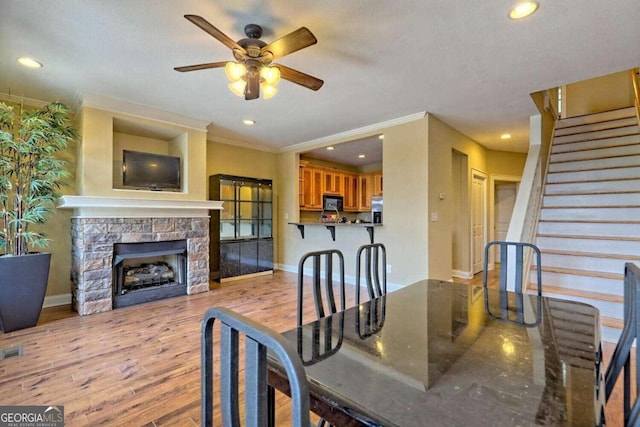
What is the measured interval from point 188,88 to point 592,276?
15.1ft

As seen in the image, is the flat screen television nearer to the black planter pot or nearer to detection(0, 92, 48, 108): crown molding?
detection(0, 92, 48, 108): crown molding

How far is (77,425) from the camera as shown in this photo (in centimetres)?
164

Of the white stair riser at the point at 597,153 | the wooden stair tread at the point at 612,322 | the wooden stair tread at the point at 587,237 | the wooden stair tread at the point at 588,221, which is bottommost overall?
the wooden stair tread at the point at 612,322

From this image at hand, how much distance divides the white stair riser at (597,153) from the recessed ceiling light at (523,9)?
11.0ft

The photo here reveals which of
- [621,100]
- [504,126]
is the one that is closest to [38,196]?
[504,126]

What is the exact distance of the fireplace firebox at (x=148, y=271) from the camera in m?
3.71

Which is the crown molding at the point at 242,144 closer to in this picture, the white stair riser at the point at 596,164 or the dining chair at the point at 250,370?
the white stair riser at the point at 596,164

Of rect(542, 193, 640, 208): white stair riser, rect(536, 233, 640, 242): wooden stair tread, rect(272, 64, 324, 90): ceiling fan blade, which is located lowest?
rect(536, 233, 640, 242): wooden stair tread

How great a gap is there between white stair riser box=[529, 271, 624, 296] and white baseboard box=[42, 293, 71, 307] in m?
5.63

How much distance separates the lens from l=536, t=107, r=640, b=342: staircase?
2.94 metres

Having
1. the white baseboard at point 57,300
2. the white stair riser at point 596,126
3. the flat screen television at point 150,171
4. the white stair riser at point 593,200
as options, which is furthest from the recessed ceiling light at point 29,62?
the white stair riser at point 596,126

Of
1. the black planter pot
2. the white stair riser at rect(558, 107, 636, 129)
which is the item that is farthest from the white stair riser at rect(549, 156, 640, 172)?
the black planter pot

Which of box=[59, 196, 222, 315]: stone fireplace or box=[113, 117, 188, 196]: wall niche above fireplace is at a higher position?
box=[113, 117, 188, 196]: wall niche above fireplace

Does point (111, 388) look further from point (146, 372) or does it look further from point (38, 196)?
point (38, 196)
